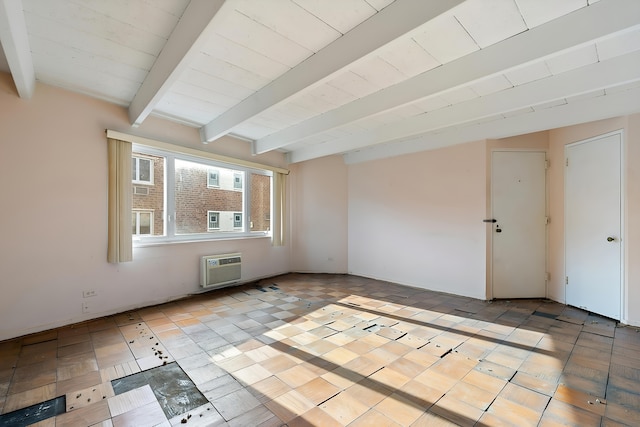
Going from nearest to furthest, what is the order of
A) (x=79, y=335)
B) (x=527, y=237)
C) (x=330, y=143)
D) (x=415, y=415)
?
(x=415, y=415) < (x=79, y=335) < (x=527, y=237) < (x=330, y=143)

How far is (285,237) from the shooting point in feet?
18.1

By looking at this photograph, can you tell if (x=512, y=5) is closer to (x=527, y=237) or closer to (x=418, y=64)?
(x=418, y=64)

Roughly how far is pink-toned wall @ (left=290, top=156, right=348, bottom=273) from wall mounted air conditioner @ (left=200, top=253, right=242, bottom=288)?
4.90 feet

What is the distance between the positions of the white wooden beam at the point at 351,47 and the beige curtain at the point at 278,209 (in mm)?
2367

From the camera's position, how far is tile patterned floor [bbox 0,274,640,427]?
1.66 m

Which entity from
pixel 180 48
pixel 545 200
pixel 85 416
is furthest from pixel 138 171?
pixel 545 200

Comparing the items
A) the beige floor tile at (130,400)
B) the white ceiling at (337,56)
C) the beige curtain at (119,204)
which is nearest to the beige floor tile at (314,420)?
the beige floor tile at (130,400)

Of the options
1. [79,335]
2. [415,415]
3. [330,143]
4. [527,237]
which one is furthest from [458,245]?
[79,335]

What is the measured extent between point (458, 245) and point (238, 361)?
355 centimetres

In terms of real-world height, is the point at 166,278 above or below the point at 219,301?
above

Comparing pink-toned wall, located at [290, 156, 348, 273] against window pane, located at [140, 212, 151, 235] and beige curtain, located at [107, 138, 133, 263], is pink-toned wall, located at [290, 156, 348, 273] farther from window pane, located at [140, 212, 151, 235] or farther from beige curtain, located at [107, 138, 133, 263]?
beige curtain, located at [107, 138, 133, 263]

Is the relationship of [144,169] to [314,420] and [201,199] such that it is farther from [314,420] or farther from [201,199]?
[314,420]

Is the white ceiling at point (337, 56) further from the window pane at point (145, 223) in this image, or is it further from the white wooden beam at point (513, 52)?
the window pane at point (145, 223)

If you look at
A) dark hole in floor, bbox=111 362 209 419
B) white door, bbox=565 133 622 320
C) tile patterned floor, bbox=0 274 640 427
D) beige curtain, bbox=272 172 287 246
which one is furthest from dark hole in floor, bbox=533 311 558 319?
beige curtain, bbox=272 172 287 246
